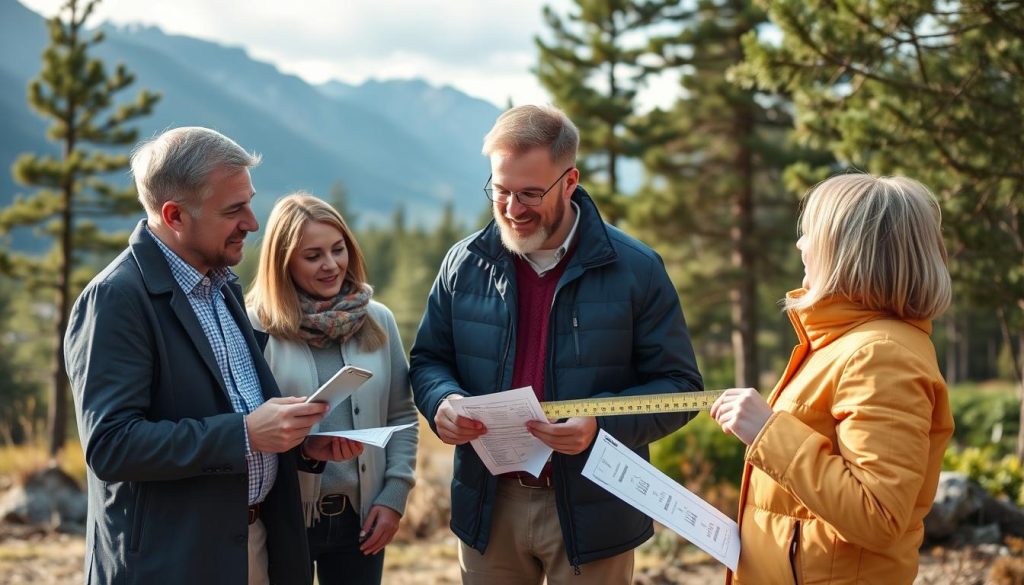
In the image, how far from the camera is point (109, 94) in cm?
1537

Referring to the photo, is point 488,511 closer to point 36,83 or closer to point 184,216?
point 184,216

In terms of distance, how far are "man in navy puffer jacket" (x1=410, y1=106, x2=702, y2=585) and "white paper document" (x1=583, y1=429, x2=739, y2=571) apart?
38 cm

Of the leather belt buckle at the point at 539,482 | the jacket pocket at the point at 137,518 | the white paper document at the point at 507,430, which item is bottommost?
the leather belt buckle at the point at 539,482

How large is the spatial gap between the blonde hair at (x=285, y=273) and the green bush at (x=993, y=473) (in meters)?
5.60

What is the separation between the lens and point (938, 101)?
5207 mm

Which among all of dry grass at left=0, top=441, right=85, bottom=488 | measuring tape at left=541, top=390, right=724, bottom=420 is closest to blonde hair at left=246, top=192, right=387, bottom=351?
measuring tape at left=541, top=390, right=724, bottom=420

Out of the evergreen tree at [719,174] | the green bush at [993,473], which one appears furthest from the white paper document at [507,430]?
the evergreen tree at [719,174]

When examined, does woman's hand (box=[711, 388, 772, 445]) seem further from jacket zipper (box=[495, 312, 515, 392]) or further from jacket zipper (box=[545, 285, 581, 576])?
jacket zipper (box=[495, 312, 515, 392])

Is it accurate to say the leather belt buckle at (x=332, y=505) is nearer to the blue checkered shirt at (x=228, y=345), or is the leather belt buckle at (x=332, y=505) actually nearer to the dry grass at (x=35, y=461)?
the blue checkered shirt at (x=228, y=345)

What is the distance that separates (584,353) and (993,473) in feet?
19.5

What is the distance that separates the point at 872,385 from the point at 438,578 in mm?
4883

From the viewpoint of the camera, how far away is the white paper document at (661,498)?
2.48 m

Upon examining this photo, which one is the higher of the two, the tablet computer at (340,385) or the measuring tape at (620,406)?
the tablet computer at (340,385)

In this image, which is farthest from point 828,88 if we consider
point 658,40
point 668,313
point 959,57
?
point 658,40
